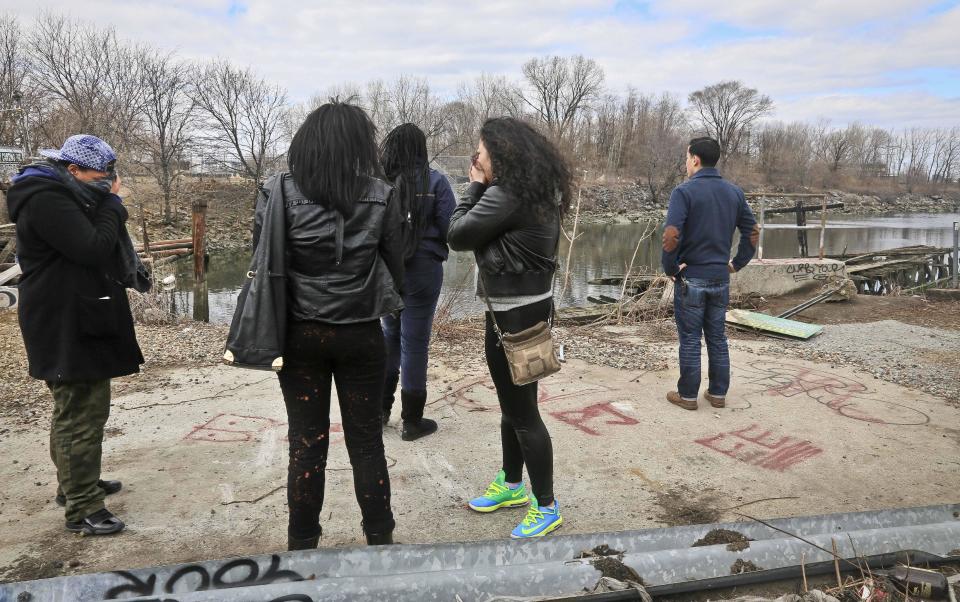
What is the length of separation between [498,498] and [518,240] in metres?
1.31

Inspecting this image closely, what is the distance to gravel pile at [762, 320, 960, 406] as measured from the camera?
5223 mm

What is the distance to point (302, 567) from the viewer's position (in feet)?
6.58

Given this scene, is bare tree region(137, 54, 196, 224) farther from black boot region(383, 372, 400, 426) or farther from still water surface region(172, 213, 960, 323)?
black boot region(383, 372, 400, 426)

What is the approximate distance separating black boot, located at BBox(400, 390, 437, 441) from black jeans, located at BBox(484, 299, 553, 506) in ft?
4.06

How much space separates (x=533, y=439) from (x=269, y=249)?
1296 millimetres

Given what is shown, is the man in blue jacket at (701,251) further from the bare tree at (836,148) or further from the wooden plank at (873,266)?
the bare tree at (836,148)

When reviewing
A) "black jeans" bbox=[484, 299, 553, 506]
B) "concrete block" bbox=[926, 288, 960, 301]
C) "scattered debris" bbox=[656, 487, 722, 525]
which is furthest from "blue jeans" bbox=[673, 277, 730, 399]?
"concrete block" bbox=[926, 288, 960, 301]

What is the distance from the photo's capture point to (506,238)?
2527 millimetres

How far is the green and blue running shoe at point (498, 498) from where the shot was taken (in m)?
3.04

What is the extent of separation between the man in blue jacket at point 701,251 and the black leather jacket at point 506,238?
2.02 metres

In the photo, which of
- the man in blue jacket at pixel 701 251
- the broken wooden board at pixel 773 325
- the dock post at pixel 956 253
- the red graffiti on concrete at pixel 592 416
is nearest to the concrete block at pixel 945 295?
the dock post at pixel 956 253

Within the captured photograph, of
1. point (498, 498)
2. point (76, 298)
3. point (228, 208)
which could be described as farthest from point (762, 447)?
point (228, 208)

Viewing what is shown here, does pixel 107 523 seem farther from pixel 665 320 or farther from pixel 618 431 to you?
pixel 665 320

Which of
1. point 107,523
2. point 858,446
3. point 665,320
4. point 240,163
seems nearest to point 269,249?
point 107,523
